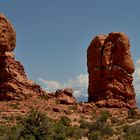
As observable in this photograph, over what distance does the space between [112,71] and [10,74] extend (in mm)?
12774

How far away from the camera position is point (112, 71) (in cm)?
5956

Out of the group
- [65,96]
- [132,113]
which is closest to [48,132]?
[132,113]

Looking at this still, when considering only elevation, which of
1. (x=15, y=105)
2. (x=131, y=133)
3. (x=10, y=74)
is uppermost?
(x=10, y=74)

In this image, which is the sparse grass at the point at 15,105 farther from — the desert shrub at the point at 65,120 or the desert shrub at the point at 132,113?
the desert shrub at the point at 132,113

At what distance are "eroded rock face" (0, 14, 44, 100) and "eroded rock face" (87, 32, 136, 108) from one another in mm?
7384

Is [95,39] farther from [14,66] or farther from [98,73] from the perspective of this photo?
[14,66]

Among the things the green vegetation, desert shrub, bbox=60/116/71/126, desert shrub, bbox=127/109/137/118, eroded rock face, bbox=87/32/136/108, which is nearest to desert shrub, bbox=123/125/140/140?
the green vegetation

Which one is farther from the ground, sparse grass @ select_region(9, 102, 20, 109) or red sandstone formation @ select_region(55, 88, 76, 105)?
red sandstone formation @ select_region(55, 88, 76, 105)

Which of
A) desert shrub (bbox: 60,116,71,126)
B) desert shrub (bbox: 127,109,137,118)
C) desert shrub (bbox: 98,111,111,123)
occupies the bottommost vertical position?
desert shrub (bbox: 60,116,71,126)

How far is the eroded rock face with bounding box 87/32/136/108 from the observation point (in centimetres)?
5881

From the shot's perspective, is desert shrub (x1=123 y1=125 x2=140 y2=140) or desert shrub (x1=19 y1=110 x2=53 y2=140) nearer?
desert shrub (x1=123 y1=125 x2=140 y2=140)

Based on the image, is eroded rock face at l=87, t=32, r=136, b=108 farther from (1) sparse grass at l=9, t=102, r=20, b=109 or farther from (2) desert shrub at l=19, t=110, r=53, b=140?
(2) desert shrub at l=19, t=110, r=53, b=140

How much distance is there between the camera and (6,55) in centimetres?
5753

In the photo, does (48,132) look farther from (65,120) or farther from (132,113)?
(132,113)
